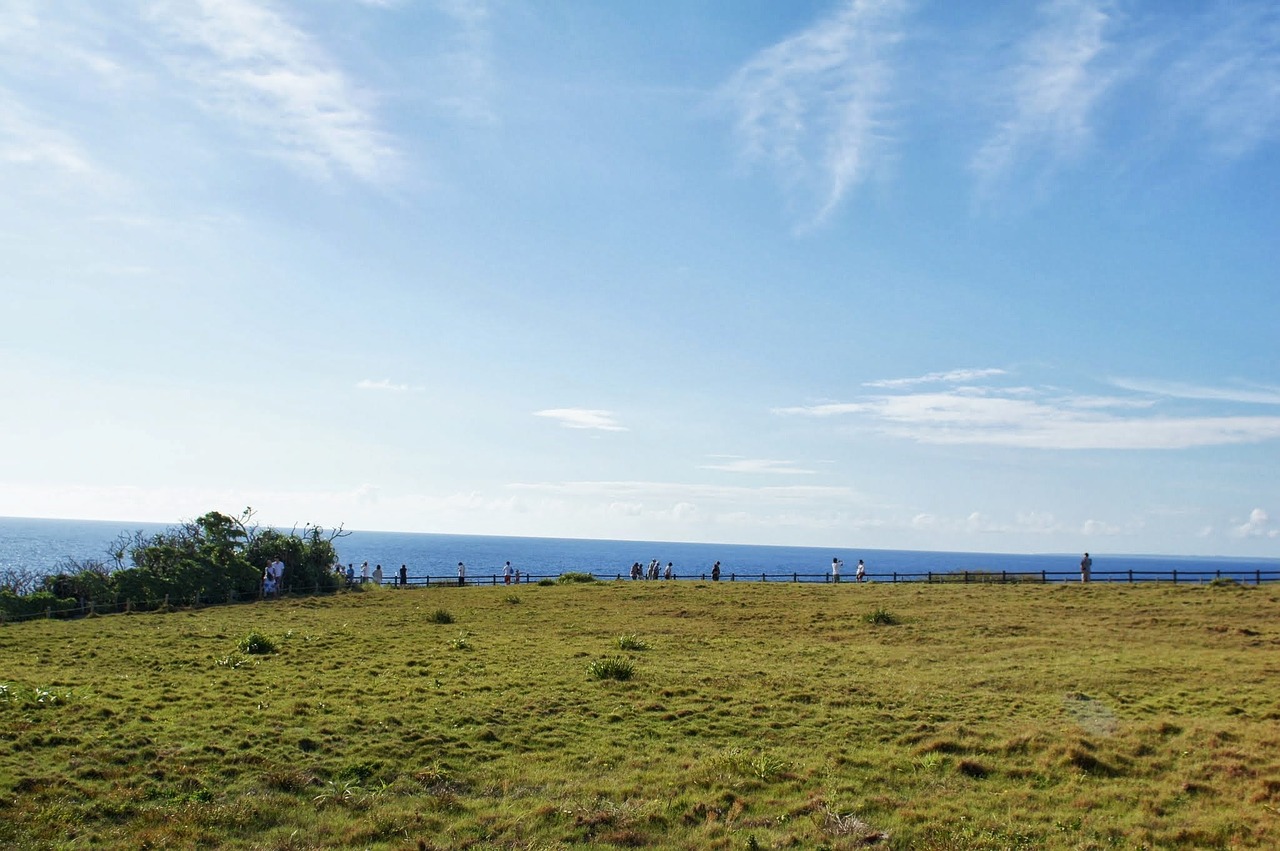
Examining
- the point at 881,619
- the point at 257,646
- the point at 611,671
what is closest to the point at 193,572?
the point at 257,646

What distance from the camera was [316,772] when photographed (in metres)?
16.3

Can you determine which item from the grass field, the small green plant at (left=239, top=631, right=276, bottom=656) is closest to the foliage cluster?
the grass field

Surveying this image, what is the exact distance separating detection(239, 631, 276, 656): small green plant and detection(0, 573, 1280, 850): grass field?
0.08 meters

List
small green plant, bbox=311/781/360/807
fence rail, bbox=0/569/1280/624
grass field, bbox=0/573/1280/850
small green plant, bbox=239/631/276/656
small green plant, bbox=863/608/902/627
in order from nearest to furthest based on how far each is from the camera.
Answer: grass field, bbox=0/573/1280/850 → small green plant, bbox=311/781/360/807 → small green plant, bbox=239/631/276/656 → small green plant, bbox=863/608/902/627 → fence rail, bbox=0/569/1280/624

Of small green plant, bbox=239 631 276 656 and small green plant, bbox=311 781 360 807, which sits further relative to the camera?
small green plant, bbox=239 631 276 656

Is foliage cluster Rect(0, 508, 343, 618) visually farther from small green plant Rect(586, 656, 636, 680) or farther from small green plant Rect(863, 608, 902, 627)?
A: small green plant Rect(863, 608, 902, 627)

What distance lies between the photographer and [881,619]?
3844cm

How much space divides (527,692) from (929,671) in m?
13.0

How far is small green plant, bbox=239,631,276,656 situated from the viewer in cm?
2825

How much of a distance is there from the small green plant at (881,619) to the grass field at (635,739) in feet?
10.9

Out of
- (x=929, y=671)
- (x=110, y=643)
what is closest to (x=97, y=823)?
(x=110, y=643)

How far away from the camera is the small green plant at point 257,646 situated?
28.2 m

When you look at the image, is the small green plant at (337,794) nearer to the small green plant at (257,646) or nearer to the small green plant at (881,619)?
the small green plant at (257,646)

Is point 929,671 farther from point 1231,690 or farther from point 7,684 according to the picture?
point 7,684
